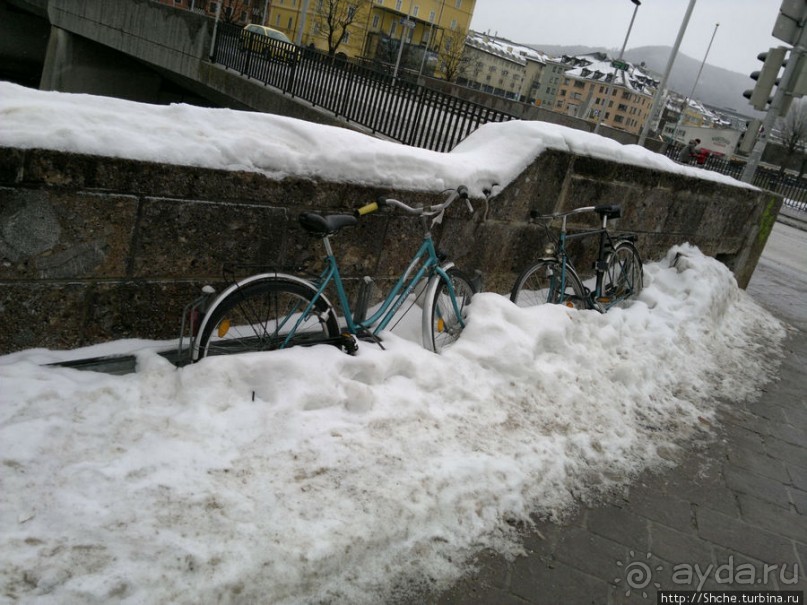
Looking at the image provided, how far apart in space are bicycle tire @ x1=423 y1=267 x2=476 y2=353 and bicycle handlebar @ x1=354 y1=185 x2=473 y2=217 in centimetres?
42

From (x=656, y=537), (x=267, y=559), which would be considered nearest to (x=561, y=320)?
(x=656, y=537)

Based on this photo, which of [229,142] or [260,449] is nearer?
[260,449]

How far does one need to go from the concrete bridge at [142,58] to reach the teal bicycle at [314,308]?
32.5 feet

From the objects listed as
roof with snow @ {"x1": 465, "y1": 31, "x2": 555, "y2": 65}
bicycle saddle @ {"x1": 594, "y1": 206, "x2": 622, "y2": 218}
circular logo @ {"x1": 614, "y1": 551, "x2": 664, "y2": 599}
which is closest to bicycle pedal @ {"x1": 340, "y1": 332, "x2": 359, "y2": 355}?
circular logo @ {"x1": 614, "y1": 551, "x2": 664, "y2": 599}

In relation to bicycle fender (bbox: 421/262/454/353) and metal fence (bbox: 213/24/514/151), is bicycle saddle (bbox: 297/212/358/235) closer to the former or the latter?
bicycle fender (bbox: 421/262/454/353)

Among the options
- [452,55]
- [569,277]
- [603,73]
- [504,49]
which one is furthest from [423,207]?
[603,73]

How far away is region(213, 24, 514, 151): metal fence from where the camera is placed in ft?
35.1

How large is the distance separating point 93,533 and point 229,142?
1906 mm

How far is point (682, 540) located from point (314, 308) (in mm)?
2181

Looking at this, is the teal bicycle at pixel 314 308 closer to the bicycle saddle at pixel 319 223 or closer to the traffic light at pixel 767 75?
the bicycle saddle at pixel 319 223

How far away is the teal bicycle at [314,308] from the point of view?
3.10 metres

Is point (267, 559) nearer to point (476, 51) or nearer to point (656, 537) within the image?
point (656, 537)

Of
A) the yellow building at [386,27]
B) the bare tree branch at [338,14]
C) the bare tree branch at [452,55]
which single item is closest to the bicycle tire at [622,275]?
the bare tree branch at [338,14]

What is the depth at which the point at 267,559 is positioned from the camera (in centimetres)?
224
